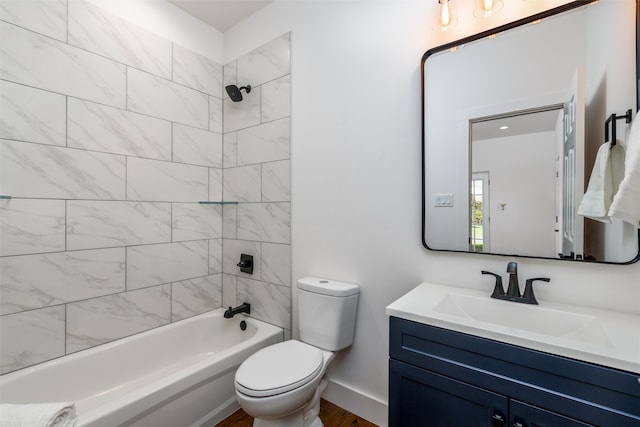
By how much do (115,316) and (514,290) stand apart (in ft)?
7.17

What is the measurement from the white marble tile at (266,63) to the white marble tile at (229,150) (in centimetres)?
44

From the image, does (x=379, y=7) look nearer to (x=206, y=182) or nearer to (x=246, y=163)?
(x=246, y=163)

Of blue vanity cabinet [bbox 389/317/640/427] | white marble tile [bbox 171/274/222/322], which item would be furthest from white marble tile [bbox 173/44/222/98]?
blue vanity cabinet [bbox 389/317/640/427]

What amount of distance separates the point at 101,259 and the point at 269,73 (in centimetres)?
164

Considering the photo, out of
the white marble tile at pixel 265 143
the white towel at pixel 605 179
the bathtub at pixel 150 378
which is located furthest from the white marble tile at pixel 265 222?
the white towel at pixel 605 179

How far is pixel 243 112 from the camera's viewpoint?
230 centimetres

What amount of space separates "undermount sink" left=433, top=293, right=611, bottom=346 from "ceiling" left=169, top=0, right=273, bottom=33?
2293 millimetres

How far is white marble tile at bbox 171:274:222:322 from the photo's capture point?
7.00 feet

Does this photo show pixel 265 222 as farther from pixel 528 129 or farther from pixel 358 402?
pixel 528 129

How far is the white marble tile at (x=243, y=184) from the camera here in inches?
86.7

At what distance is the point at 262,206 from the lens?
7.14 ft

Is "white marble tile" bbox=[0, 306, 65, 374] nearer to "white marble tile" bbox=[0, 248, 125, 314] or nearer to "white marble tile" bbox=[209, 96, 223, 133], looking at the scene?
"white marble tile" bbox=[0, 248, 125, 314]

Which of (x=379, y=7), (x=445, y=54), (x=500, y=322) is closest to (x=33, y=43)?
(x=379, y=7)

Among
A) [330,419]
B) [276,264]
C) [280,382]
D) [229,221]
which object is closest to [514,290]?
[280,382]
